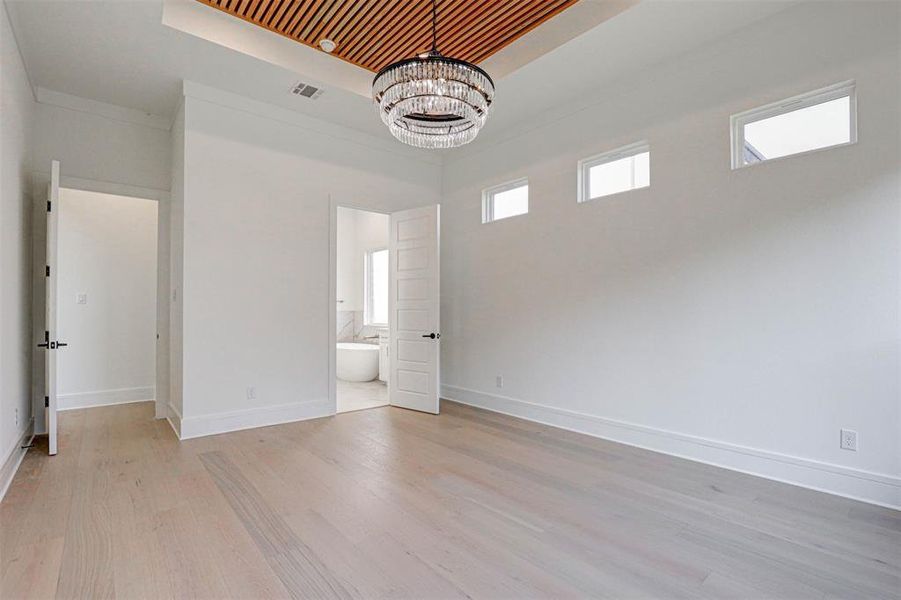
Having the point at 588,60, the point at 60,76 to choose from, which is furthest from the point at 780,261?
the point at 60,76

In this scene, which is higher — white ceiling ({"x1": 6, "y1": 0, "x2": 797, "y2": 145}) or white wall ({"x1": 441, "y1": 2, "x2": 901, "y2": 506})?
white ceiling ({"x1": 6, "y1": 0, "x2": 797, "y2": 145})

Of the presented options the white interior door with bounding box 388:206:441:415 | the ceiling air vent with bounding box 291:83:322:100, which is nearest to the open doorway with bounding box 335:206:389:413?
the white interior door with bounding box 388:206:441:415

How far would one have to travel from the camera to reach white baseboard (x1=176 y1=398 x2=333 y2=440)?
3.95 m

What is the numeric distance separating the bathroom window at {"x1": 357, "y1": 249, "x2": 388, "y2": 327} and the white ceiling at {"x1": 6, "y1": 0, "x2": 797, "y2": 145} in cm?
366

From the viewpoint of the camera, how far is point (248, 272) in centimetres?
431

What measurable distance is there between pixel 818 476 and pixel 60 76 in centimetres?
652

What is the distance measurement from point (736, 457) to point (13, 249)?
5334 mm

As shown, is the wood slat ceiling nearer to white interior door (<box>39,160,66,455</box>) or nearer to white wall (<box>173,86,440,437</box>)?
white wall (<box>173,86,440,437</box>)

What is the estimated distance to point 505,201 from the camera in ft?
17.2

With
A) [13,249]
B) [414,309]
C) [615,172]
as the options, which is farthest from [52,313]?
[615,172]

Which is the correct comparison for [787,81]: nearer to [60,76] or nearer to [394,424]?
[394,424]

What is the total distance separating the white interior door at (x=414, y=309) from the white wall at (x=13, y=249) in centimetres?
326

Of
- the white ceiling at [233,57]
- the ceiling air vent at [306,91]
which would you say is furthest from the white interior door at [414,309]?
the ceiling air vent at [306,91]

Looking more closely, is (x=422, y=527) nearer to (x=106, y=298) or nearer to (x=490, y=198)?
(x=490, y=198)
